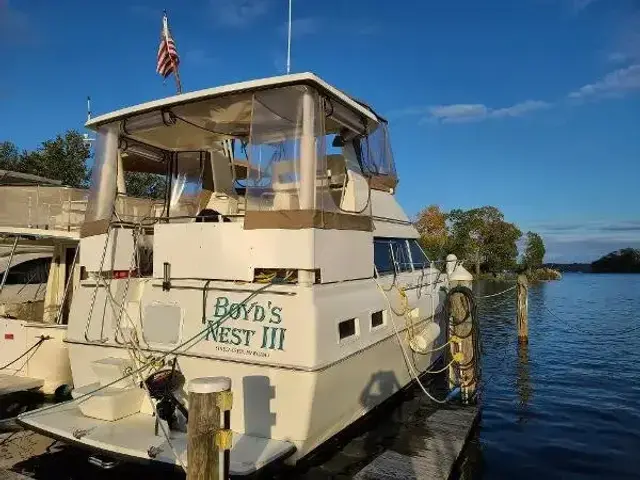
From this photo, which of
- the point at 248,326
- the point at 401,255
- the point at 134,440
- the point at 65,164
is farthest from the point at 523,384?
the point at 65,164

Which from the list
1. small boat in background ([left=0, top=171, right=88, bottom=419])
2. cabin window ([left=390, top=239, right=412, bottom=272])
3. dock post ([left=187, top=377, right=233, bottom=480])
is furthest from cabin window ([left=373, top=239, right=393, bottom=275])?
small boat in background ([left=0, top=171, right=88, bottom=419])

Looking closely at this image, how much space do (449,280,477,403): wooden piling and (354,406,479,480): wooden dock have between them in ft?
1.96

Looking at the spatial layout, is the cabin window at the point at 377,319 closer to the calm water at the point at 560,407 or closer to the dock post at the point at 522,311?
the calm water at the point at 560,407

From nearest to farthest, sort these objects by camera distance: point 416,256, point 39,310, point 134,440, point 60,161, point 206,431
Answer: point 206,431
point 134,440
point 416,256
point 39,310
point 60,161

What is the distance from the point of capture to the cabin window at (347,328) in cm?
706

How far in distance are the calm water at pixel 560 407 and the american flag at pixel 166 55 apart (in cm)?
945

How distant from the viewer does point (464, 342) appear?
1006 cm

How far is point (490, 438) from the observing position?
919 centimetres

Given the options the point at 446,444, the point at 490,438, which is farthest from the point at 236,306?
the point at 490,438

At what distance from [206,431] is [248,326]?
7.18ft

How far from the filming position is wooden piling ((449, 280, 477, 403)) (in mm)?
9852

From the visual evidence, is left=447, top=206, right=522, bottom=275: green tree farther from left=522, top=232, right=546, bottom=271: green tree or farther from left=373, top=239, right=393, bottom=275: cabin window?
left=373, top=239, right=393, bottom=275: cabin window

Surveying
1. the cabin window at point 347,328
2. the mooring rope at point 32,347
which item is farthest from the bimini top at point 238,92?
the mooring rope at point 32,347

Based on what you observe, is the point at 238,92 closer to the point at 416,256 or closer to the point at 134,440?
the point at 134,440
